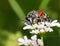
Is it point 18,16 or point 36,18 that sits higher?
point 18,16

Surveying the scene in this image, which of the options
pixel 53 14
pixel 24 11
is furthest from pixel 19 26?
pixel 53 14

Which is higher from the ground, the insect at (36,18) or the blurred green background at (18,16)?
the blurred green background at (18,16)

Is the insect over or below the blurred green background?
below

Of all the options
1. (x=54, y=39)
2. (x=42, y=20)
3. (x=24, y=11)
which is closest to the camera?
(x=42, y=20)

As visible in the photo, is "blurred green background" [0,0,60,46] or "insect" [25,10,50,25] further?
"blurred green background" [0,0,60,46]

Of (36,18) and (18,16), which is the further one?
(18,16)

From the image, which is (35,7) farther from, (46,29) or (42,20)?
(46,29)

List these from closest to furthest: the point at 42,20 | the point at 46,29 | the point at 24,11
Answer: the point at 46,29 < the point at 42,20 < the point at 24,11

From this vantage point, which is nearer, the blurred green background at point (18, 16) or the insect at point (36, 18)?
the insect at point (36, 18)
